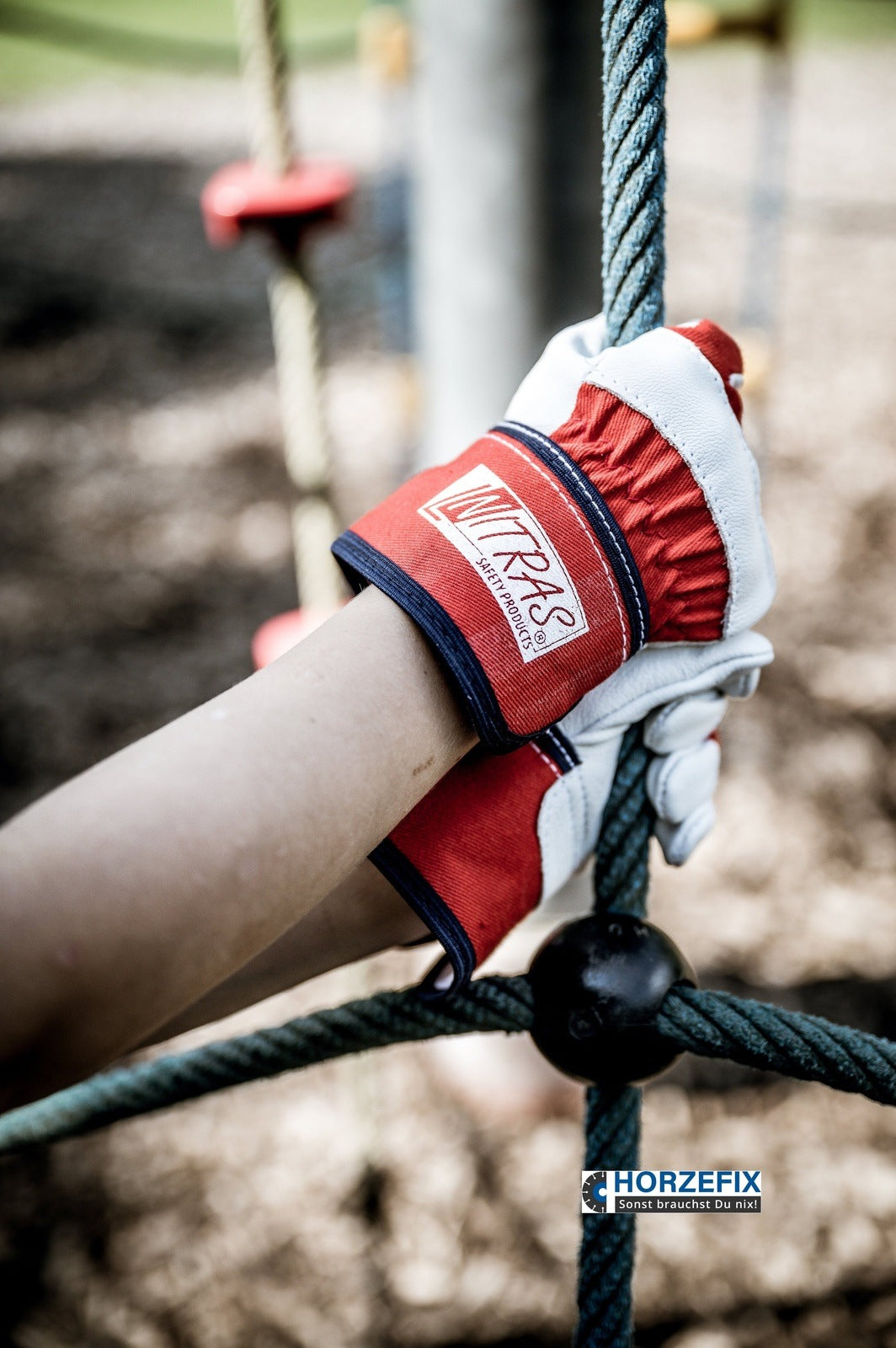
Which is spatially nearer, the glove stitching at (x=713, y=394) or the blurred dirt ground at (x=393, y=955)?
the glove stitching at (x=713, y=394)

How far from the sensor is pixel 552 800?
0.55 meters

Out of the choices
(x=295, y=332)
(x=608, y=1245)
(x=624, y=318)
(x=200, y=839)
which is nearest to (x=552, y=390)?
(x=624, y=318)

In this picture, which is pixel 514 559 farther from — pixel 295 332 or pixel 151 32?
pixel 151 32

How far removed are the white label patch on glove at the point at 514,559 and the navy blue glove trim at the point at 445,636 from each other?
0.08 feet

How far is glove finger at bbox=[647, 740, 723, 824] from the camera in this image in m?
0.57

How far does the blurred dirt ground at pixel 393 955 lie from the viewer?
1146 millimetres

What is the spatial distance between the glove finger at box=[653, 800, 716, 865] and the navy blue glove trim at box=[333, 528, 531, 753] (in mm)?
162

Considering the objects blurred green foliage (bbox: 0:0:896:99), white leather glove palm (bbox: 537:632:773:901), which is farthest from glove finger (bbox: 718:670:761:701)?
blurred green foliage (bbox: 0:0:896:99)

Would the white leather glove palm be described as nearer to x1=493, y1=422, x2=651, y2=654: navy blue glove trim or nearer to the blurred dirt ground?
x1=493, y1=422, x2=651, y2=654: navy blue glove trim

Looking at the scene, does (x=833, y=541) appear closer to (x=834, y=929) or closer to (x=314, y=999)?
(x=834, y=929)

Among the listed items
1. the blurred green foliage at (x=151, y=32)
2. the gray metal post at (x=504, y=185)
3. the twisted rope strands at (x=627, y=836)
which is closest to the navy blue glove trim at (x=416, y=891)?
the twisted rope strands at (x=627, y=836)

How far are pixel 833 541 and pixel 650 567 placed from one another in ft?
6.04

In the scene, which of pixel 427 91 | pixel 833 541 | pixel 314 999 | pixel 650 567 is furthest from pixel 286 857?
pixel 833 541

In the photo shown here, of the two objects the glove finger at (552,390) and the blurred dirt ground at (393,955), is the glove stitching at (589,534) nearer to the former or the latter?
the glove finger at (552,390)
